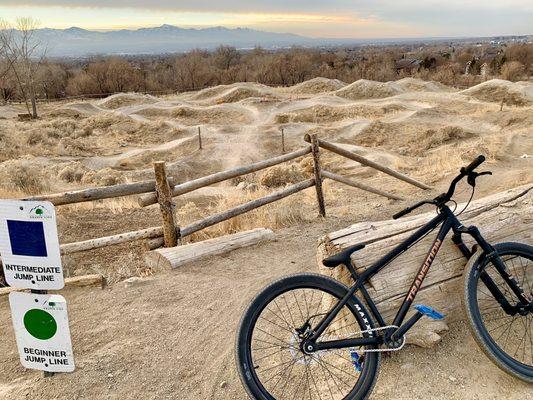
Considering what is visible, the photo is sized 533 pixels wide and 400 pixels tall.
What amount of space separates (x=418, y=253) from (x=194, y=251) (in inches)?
110

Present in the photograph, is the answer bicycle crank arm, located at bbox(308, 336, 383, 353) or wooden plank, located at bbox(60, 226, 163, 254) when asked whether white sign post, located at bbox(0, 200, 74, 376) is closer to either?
bicycle crank arm, located at bbox(308, 336, 383, 353)

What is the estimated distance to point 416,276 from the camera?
276cm

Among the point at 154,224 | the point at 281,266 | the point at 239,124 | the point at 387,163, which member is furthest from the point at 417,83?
the point at 281,266

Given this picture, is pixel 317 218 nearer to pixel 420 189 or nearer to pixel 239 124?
pixel 420 189

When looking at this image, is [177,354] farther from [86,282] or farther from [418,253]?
[418,253]

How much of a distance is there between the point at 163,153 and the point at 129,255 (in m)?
17.3

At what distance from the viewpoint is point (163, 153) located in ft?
75.7

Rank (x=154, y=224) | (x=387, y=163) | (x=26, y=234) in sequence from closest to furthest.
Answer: (x=26, y=234), (x=154, y=224), (x=387, y=163)

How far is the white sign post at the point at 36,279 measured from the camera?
8.78 ft

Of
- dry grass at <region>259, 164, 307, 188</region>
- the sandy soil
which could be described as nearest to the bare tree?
the sandy soil

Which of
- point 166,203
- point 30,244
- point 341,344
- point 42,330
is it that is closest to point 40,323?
point 42,330

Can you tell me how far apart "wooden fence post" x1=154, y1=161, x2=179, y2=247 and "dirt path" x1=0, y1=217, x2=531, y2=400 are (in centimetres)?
63

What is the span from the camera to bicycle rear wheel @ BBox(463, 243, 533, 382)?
105 inches

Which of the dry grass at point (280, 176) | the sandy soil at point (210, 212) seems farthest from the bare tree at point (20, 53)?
the dry grass at point (280, 176)
